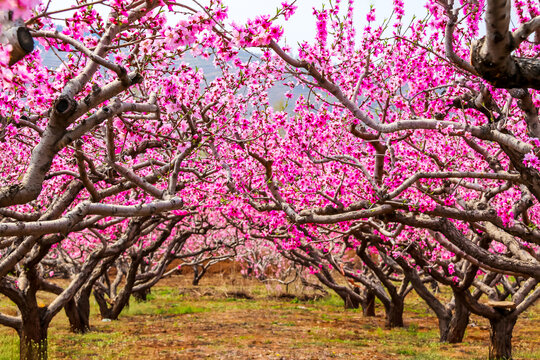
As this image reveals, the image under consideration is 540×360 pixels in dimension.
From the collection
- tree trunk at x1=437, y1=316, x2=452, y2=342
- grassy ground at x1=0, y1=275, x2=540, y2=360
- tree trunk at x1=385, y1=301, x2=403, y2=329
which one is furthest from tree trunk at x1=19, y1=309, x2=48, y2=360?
tree trunk at x1=385, y1=301, x2=403, y2=329

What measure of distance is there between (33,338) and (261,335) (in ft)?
22.9

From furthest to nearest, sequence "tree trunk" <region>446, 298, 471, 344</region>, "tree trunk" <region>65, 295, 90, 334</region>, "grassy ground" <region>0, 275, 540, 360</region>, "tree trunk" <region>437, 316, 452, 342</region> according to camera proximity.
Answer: "tree trunk" <region>65, 295, 90, 334</region> → "tree trunk" <region>437, 316, 452, 342</region> → "tree trunk" <region>446, 298, 471, 344</region> → "grassy ground" <region>0, 275, 540, 360</region>

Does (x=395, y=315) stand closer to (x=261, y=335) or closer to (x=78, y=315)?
(x=261, y=335)

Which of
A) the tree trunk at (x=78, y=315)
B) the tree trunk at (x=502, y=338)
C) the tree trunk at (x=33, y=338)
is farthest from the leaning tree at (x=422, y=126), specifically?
the tree trunk at (x=78, y=315)

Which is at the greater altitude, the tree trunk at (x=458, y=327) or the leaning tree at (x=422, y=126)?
the leaning tree at (x=422, y=126)

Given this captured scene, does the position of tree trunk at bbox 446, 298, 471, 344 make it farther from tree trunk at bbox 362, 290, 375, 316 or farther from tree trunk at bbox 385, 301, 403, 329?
tree trunk at bbox 362, 290, 375, 316

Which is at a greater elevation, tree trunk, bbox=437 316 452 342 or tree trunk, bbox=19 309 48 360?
tree trunk, bbox=437 316 452 342

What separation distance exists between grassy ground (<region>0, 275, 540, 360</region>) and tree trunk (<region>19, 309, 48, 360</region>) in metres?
0.74

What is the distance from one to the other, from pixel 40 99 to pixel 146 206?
8.41 ft

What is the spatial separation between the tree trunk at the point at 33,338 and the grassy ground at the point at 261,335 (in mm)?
740

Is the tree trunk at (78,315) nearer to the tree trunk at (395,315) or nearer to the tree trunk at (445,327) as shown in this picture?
the tree trunk at (395,315)

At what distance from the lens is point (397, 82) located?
9156 millimetres

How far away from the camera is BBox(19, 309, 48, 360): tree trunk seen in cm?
1032

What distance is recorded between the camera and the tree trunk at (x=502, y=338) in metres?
11.6
